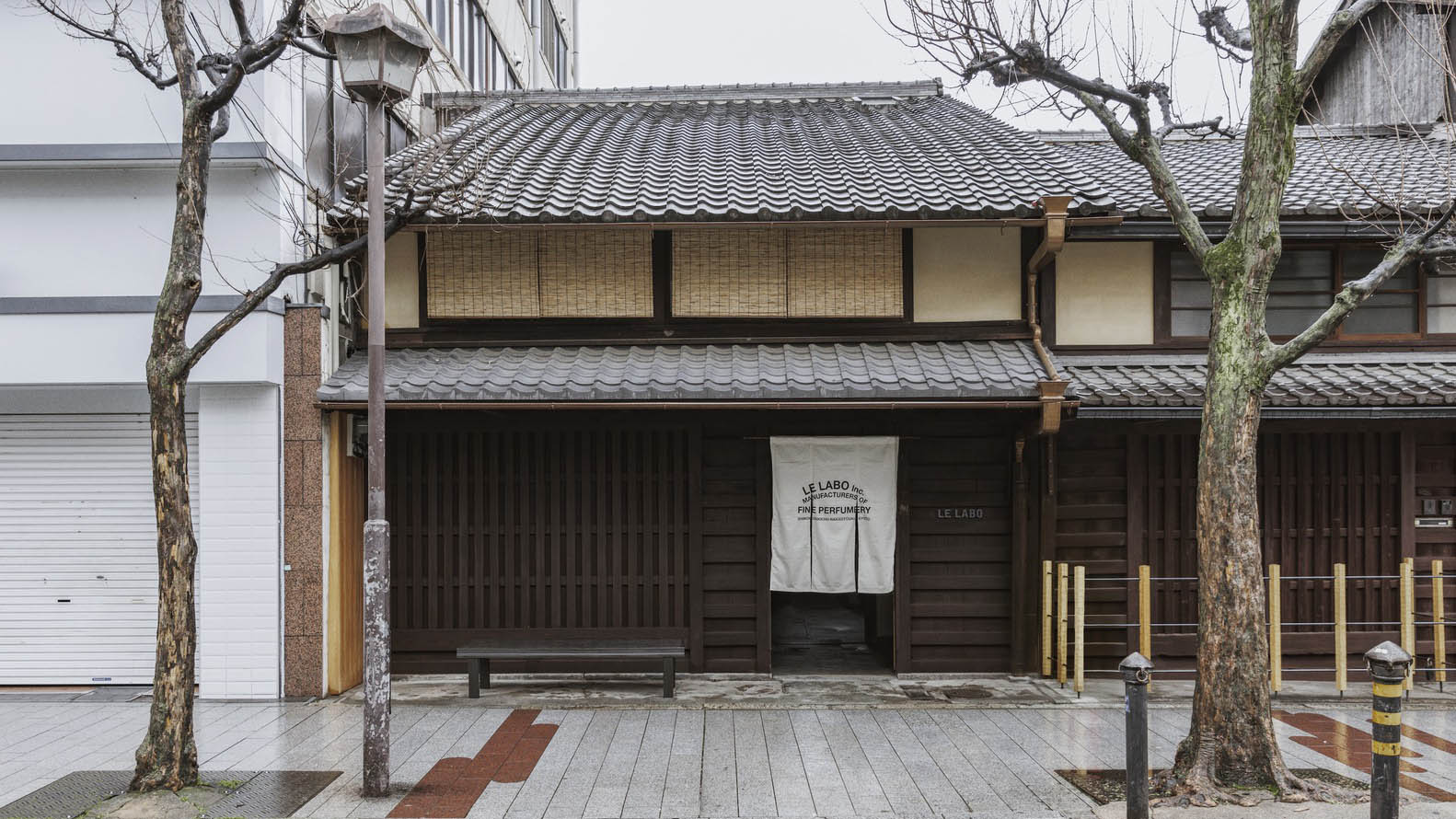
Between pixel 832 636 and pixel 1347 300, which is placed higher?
pixel 1347 300

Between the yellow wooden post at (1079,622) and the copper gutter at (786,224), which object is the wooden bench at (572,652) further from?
the copper gutter at (786,224)

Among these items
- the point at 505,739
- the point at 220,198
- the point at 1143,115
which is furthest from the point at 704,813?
the point at 220,198

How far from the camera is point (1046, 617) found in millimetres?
10094

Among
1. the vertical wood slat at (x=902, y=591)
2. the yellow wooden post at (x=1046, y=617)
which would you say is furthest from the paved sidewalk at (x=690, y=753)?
the vertical wood slat at (x=902, y=591)

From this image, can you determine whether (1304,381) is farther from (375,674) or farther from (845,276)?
(375,674)

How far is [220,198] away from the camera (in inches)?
384

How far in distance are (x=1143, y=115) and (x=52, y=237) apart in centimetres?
1062

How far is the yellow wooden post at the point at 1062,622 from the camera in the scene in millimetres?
9812

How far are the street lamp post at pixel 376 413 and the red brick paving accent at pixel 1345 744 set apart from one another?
25.0ft

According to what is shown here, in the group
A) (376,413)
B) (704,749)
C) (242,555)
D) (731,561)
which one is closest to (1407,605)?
(731,561)

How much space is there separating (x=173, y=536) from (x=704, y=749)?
4492 millimetres

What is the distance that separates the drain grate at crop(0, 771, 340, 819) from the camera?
654 centimetres

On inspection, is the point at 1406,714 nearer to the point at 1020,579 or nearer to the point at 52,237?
the point at 1020,579

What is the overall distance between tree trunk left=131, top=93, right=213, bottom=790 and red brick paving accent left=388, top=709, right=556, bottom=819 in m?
1.68
